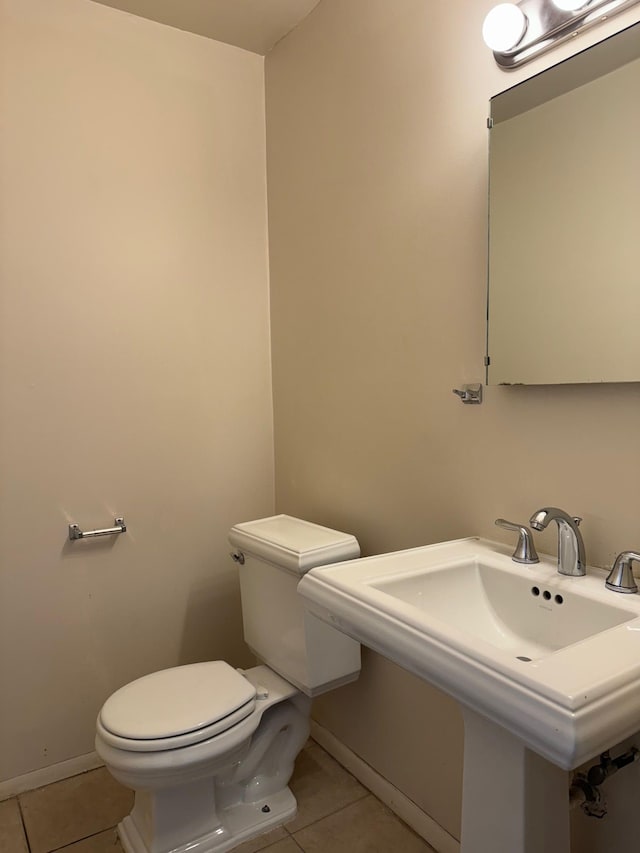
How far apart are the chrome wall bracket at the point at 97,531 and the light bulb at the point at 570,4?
178cm

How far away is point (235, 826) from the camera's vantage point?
65.0 inches

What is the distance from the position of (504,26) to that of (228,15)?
1092mm

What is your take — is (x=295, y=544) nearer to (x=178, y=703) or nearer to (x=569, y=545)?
(x=178, y=703)

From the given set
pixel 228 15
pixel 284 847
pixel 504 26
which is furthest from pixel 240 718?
pixel 228 15

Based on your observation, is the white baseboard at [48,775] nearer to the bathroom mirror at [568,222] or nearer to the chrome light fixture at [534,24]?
the bathroom mirror at [568,222]

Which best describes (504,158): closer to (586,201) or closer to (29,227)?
(586,201)

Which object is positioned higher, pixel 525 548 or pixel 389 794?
pixel 525 548

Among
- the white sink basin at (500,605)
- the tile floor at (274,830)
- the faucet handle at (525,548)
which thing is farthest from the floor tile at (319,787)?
the faucet handle at (525,548)

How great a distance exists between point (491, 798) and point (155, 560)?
1.41 meters

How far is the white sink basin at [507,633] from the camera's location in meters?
0.74

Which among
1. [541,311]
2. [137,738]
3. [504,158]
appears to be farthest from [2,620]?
[504,158]

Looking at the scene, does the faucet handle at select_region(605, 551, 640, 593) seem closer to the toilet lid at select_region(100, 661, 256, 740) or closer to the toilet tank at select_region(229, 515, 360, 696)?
the toilet tank at select_region(229, 515, 360, 696)

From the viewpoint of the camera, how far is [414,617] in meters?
0.96

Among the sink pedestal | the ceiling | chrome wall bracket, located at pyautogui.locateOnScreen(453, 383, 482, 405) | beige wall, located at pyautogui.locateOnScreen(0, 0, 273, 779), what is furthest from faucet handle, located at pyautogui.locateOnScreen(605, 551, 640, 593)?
the ceiling
